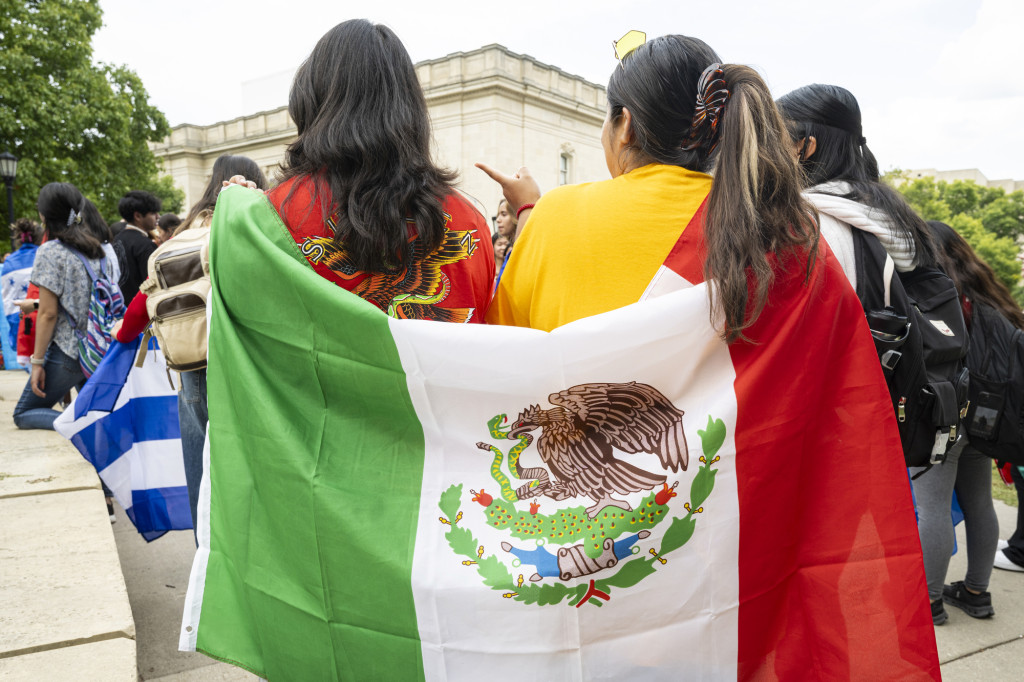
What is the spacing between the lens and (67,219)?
4500 mm

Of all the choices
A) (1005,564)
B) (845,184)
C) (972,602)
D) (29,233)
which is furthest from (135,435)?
(29,233)

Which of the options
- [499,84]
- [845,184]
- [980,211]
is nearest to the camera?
[845,184]

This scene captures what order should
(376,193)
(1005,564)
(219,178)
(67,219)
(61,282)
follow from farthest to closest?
(67,219), (61,282), (1005,564), (219,178), (376,193)

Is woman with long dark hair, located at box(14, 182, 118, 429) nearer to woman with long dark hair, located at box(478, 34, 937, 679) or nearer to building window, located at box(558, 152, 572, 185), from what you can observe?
woman with long dark hair, located at box(478, 34, 937, 679)

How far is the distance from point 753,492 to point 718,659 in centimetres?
37

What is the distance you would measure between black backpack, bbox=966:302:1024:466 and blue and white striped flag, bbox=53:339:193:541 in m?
3.69

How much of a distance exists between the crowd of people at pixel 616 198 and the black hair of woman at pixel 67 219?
3132 millimetres

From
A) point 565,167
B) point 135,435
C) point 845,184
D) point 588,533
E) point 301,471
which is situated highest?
point 565,167

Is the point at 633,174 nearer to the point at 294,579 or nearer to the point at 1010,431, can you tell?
the point at 294,579

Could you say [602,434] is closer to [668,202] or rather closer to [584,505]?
[584,505]

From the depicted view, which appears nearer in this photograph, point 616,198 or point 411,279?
point 616,198

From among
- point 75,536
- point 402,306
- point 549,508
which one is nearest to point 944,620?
point 549,508

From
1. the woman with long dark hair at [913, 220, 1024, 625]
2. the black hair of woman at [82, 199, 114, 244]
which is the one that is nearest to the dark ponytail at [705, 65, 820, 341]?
the woman with long dark hair at [913, 220, 1024, 625]

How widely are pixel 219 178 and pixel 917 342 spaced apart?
2.70 m
